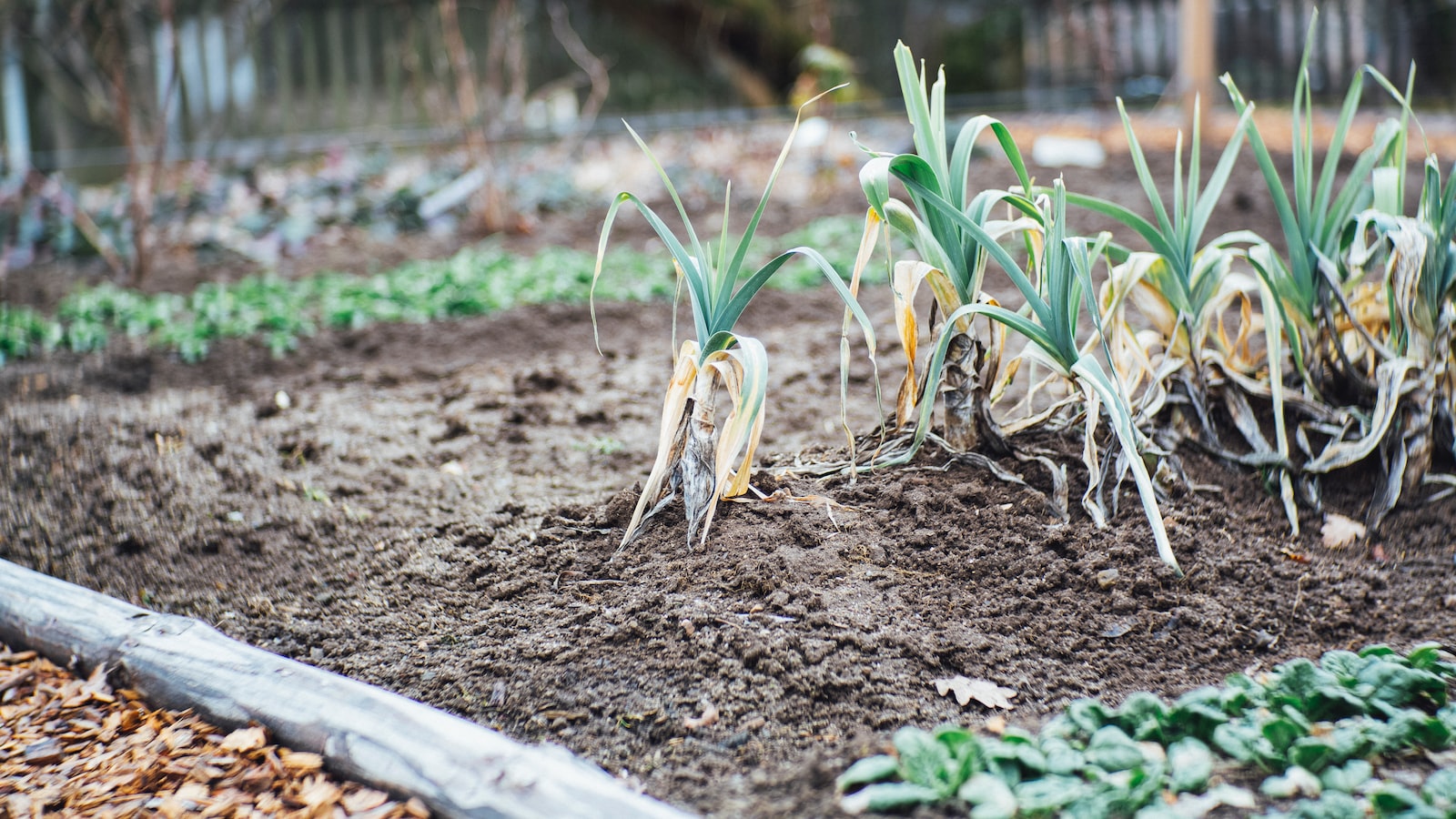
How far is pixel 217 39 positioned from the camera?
8.91 metres

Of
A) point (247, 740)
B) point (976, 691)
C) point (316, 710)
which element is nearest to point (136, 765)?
point (247, 740)

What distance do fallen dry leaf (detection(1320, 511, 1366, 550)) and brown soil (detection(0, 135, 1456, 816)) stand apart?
37 millimetres

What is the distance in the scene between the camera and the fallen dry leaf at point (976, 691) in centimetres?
187

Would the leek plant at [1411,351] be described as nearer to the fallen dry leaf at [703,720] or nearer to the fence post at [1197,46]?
the fallen dry leaf at [703,720]

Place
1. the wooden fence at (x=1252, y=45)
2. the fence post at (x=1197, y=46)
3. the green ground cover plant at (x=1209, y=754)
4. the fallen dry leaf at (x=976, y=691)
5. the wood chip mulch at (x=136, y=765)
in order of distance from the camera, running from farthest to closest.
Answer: the wooden fence at (x=1252, y=45), the fence post at (x=1197, y=46), the fallen dry leaf at (x=976, y=691), the wood chip mulch at (x=136, y=765), the green ground cover plant at (x=1209, y=754)

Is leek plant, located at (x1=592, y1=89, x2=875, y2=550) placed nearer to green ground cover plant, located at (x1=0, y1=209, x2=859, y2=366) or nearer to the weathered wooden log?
the weathered wooden log

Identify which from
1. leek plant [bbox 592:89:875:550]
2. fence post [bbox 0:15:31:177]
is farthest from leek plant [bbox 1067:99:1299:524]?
fence post [bbox 0:15:31:177]

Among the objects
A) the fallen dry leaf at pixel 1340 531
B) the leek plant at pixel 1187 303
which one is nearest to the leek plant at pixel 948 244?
the leek plant at pixel 1187 303

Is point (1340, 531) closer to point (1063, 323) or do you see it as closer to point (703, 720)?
point (1063, 323)

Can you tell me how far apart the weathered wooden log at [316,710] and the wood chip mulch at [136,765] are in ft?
0.10

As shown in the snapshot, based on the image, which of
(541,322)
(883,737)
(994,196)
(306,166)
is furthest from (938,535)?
(306,166)

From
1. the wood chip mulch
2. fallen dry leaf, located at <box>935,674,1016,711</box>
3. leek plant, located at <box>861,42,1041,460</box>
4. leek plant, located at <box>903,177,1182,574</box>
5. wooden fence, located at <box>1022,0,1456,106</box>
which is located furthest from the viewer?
wooden fence, located at <box>1022,0,1456,106</box>

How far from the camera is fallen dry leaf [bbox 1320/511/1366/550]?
7.66ft

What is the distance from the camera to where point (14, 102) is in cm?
834
